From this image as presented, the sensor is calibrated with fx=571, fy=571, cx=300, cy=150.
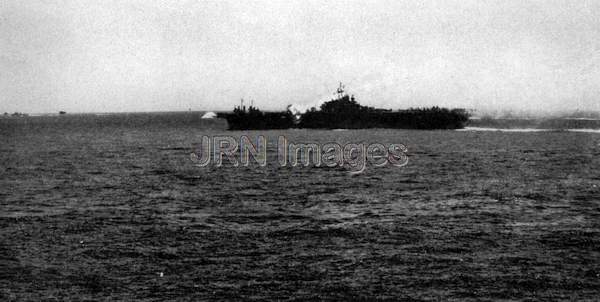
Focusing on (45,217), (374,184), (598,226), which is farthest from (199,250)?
(374,184)

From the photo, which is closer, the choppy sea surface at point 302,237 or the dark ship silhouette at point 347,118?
the choppy sea surface at point 302,237

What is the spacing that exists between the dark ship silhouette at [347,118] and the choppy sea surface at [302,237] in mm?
73622

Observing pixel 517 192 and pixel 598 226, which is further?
pixel 517 192

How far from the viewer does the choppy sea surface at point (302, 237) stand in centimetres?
1543

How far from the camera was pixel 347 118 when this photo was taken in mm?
114000

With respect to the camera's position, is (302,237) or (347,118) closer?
(302,237)

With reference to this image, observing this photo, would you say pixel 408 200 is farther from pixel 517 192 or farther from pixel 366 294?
pixel 366 294

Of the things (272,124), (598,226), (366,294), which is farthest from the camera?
(272,124)

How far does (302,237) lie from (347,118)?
93789 millimetres

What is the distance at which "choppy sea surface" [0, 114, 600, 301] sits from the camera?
15430mm

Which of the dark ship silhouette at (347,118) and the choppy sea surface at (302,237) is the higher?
the dark ship silhouette at (347,118)

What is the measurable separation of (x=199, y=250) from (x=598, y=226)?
633 inches

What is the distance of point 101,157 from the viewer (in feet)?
196

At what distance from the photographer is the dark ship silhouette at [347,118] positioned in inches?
4525
